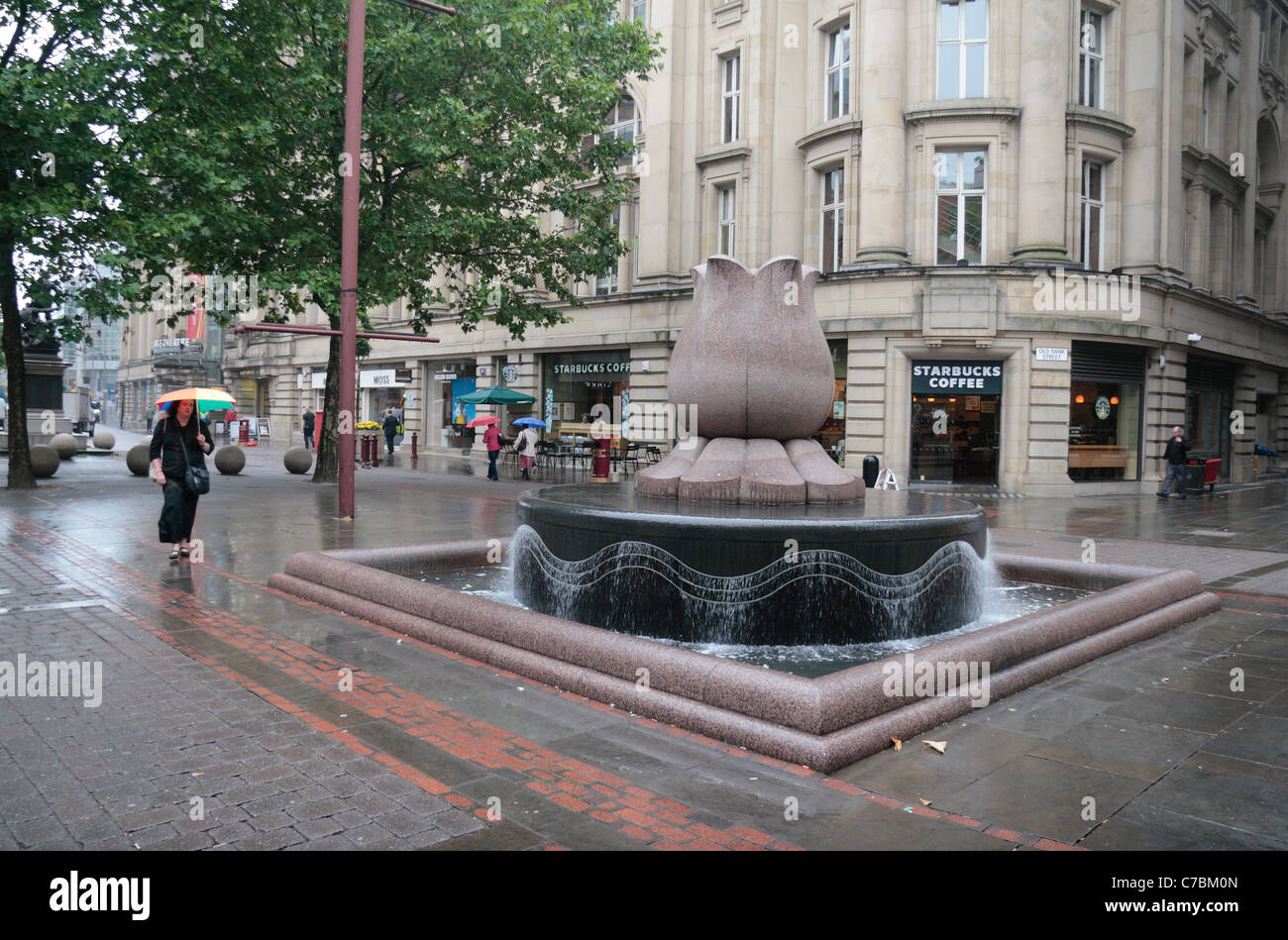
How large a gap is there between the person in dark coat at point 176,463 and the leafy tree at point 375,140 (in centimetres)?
755

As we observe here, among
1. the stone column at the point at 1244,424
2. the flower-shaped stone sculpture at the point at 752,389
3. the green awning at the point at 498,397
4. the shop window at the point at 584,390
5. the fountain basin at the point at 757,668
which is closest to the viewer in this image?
the fountain basin at the point at 757,668

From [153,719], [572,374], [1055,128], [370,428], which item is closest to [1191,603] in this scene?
[153,719]

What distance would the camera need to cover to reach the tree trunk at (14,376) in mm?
18438

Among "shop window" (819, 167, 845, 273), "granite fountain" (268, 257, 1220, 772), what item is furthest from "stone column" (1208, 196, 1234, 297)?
"granite fountain" (268, 257, 1220, 772)

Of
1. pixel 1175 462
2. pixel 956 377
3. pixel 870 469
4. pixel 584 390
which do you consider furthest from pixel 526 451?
pixel 1175 462

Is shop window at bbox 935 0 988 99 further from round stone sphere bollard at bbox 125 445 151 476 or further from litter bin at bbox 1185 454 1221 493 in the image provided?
round stone sphere bollard at bbox 125 445 151 476

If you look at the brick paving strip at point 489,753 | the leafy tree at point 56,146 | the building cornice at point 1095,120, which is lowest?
the brick paving strip at point 489,753

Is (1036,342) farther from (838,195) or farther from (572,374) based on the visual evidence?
(572,374)

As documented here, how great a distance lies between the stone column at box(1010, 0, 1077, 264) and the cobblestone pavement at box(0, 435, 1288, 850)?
61.6 ft

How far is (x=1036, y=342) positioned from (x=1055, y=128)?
5819 mm

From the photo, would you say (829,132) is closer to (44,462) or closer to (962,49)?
(962,49)

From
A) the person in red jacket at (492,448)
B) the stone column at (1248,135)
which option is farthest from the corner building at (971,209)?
the person in red jacket at (492,448)

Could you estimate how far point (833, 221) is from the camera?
2827cm

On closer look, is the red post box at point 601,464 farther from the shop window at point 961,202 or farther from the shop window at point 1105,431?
the shop window at point 1105,431
